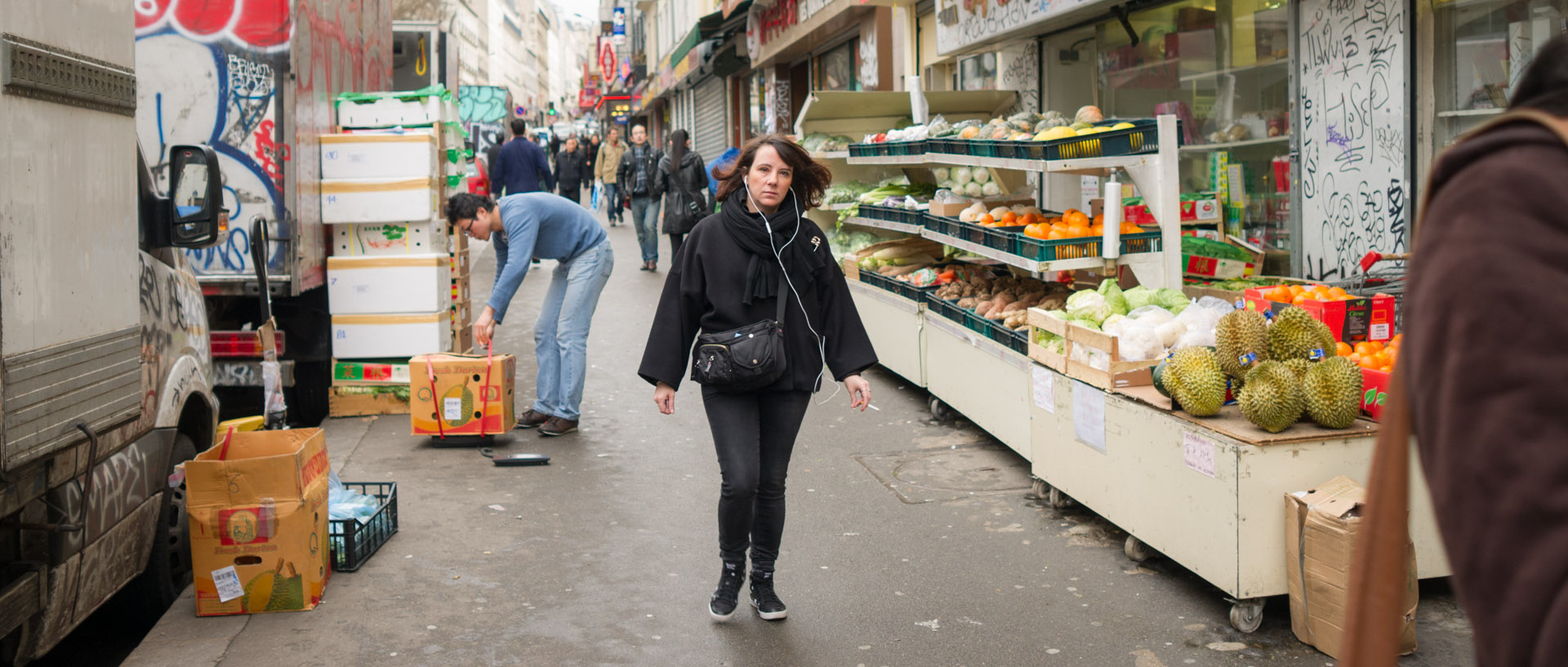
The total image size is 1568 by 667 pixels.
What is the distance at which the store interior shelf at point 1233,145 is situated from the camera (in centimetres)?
810

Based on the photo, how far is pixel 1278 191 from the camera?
8086 mm

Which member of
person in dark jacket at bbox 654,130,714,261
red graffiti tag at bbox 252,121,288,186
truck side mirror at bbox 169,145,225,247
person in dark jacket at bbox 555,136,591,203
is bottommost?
truck side mirror at bbox 169,145,225,247

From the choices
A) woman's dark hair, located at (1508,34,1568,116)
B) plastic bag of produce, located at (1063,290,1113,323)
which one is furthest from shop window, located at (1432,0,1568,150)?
woman's dark hair, located at (1508,34,1568,116)

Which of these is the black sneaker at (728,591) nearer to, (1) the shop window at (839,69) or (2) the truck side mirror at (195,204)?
(2) the truck side mirror at (195,204)

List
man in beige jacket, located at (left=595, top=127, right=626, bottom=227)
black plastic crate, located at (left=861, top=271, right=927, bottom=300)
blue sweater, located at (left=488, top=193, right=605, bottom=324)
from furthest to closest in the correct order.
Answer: man in beige jacket, located at (left=595, top=127, right=626, bottom=227) → black plastic crate, located at (left=861, top=271, right=927, bottom=300) → blue sweater, located at (left=488, top=193, right=605, bottom=324)

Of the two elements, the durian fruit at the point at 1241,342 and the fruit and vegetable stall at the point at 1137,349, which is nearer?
the fruit and vegetable stall at the point at 1137,349

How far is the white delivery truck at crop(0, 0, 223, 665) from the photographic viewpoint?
10.7ft

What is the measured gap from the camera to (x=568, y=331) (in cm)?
823

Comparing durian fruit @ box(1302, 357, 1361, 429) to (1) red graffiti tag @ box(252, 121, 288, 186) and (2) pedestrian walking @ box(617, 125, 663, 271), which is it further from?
(2) pedestrian walking @ box(617, 125, 663, 271)

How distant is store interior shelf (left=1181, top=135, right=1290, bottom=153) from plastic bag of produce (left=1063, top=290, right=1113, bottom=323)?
2.47 m

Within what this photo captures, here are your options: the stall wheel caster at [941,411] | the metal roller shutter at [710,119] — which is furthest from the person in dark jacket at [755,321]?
the metal roller shutter at [710,119]

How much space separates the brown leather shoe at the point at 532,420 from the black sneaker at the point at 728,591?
12.7 ft

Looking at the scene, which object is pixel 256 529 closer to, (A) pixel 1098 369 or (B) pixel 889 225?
(A) pixel 1098 369

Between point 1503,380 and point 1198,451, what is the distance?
143 inches
